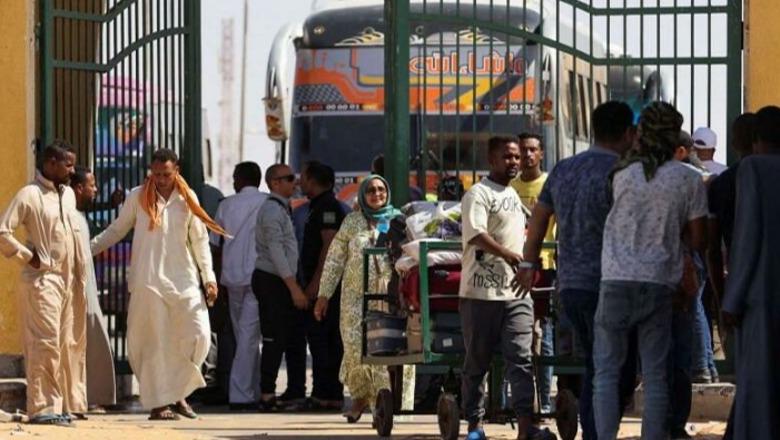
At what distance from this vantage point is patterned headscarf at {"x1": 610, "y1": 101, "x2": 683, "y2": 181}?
1079cm

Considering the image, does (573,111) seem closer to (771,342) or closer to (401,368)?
(401,368)

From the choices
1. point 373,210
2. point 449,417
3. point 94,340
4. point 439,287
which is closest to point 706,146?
point 373,210

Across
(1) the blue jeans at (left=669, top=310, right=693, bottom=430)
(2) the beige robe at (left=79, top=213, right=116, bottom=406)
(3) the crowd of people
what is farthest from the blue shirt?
(2) the beige robe at (left=79, top=213, right=116, bottom=406)

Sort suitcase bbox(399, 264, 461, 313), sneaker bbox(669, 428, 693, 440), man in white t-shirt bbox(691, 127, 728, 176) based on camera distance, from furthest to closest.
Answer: man in white t-shirt bbox(691, 127, 728, 176)
suitcase bbox(399, 264, 461, 313)
sneaker bbox(669, 428, 693, 440)

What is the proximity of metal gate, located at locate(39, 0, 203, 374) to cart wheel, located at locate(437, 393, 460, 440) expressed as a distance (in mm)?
4256

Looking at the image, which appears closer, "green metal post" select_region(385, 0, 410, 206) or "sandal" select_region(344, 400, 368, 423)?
"sandal" select_region(344, 400, 368, 423)

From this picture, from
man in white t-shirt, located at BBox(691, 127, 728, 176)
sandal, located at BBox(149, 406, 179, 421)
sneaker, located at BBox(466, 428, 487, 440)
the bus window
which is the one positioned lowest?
sandal, located at BBox(149, 406, 179, 421)

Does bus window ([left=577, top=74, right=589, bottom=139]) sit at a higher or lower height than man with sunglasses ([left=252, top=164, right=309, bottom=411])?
higher

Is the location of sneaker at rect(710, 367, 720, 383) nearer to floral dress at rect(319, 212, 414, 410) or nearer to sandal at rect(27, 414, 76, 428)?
floral dress at rect(319, 212, 414, 410)

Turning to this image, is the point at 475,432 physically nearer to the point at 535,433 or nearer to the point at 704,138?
the point at 535,433

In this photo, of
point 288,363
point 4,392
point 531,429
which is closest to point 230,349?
point 288,363

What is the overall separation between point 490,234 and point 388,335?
1.27m

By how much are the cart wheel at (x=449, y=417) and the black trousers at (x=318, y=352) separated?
13.0ft

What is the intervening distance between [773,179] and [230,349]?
7776 millimetres
